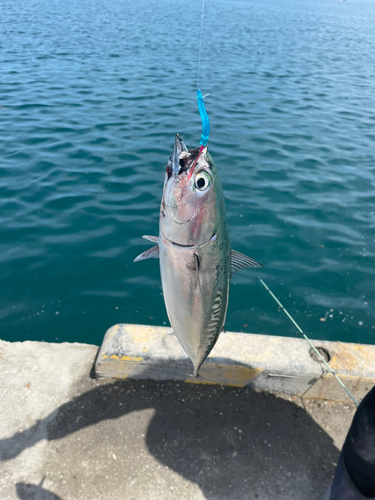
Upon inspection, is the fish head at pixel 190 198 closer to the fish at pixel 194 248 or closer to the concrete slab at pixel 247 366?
the fish at pixel 194 248

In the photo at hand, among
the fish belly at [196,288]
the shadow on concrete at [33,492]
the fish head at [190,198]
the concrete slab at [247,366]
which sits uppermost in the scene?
the fish head at [190,198]

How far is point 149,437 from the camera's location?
140 inches

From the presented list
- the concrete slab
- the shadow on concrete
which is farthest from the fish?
the shadow on concrete

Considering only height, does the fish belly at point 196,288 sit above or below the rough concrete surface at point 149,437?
above

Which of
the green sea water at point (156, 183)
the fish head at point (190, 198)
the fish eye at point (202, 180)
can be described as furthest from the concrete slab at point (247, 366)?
the fish eye at point (202, 180)

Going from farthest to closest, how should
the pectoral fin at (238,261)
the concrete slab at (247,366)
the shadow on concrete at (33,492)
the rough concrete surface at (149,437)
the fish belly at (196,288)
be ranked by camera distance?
the concrete slab at (247,366) < the rough concrete surface at (149,437) < the shadow on concrete at (33,492) < the pectoral fin at (238,261) < the fish belly at (196,288)

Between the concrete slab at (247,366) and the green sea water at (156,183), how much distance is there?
1.42m

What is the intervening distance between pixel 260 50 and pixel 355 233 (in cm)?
2113

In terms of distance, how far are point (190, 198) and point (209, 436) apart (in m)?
2.59

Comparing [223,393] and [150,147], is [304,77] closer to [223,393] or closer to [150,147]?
[150,147]

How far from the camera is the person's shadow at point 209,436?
3311 mm

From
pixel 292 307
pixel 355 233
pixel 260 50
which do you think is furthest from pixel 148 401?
pixel 260 50

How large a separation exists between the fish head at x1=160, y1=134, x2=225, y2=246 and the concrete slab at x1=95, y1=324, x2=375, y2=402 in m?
2.17

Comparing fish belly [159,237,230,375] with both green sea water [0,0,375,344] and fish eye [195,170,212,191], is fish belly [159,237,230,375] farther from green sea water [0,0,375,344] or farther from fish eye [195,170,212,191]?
green sea water [0,0,375,344]
